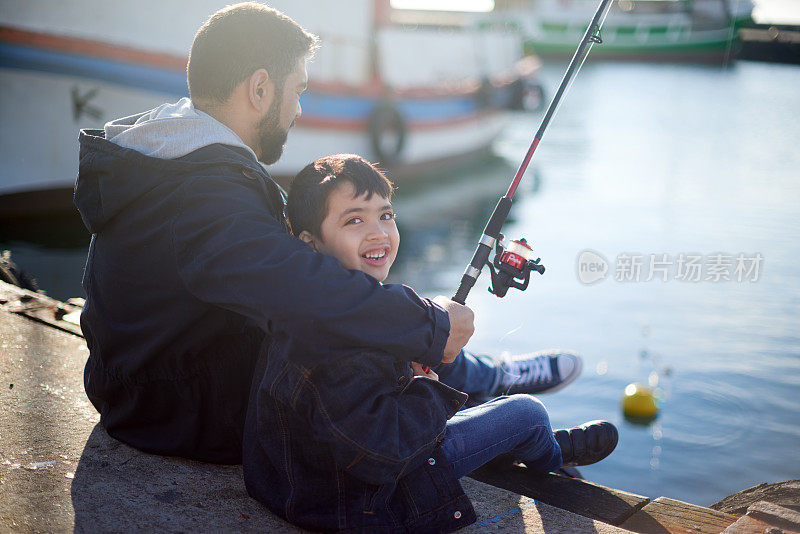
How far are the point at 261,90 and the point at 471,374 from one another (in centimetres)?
144

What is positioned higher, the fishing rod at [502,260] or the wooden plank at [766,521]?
the fishing rod at [502,260]

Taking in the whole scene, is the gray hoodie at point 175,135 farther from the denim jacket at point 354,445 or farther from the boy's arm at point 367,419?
the boy's arm at point 367,419

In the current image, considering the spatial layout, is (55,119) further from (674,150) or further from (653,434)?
(674,150)

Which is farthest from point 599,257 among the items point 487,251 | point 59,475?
point 59,475

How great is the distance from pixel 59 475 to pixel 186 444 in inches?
14.9

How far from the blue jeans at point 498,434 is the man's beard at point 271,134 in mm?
1004

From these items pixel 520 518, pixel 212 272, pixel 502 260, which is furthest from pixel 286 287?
pixel 520 518

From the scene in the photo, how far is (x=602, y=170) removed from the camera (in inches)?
602

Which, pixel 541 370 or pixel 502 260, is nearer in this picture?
pixel 502 260

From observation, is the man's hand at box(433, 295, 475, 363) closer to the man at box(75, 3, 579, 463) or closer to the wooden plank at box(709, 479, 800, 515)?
the man at box(75, 3, 579, 463)

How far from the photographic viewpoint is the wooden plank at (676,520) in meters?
2.38

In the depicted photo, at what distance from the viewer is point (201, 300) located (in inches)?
83.4

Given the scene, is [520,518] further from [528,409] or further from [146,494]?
[146,494]

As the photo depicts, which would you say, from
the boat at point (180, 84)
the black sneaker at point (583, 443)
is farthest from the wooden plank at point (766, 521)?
the boat at point (180, 84)
